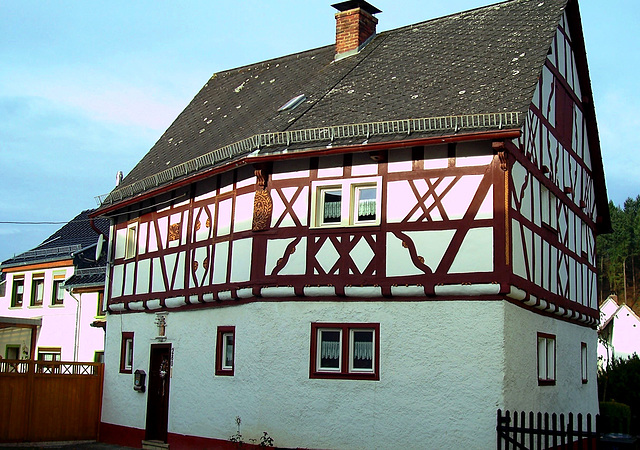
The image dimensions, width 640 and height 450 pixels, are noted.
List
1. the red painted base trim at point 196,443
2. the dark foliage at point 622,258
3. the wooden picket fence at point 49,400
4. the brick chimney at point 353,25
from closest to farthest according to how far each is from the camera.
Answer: the red painted base trim at point 196,443, the wooden picket fence at point 49,400, the brick chimney at point 353,25, the dark foliage at point 622,258

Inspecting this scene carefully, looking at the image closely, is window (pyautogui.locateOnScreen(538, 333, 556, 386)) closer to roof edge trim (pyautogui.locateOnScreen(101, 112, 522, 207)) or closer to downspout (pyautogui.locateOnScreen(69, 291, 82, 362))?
roof edge trim (pyautogui.locateOnScreen(101, 112, 522, 207))

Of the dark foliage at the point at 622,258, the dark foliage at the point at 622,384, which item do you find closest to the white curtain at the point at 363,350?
the dark foliage at the point at 622,384

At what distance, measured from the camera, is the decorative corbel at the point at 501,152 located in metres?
15.4

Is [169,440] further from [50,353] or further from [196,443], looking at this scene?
[50,353]

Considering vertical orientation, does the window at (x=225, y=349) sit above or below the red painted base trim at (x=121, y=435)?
above

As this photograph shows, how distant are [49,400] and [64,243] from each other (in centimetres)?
1482

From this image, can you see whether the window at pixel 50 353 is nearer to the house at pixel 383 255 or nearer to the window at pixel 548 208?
the house at pixel 383 255

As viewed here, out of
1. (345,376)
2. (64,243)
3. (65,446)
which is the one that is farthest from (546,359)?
(64,243)

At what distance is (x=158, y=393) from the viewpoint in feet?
68.1

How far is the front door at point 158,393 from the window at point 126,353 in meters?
1.64

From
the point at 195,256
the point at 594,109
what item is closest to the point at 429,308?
the point at 195,256

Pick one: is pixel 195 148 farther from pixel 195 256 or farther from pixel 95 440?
pixel 95 440

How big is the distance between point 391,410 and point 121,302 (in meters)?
10.1

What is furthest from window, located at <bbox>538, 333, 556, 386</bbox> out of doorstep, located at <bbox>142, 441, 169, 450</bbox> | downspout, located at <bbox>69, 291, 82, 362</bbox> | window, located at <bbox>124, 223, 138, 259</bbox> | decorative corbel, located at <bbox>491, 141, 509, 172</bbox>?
downspout, located at <bbox>69, 291, 82, 362</bbox>
